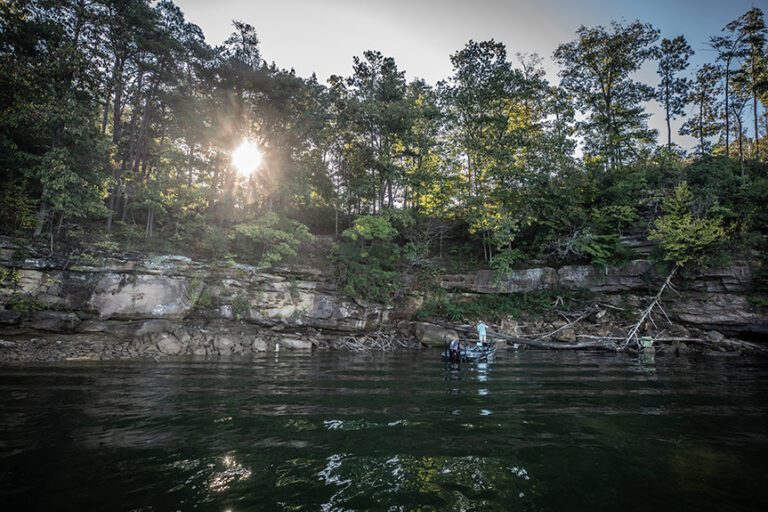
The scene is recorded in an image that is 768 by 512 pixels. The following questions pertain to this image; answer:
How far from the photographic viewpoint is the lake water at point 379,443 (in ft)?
10.6

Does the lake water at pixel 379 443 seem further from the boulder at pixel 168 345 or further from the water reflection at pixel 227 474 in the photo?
the boulder at pixel 168 345

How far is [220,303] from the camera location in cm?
1705

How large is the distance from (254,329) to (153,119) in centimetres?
2007

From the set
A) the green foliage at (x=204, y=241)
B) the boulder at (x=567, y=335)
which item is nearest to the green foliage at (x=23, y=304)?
the green foliage at (x=204, y=241)

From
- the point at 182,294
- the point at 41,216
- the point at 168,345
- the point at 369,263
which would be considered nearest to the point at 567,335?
the point at 369,263

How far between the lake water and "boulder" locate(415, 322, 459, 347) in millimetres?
8467

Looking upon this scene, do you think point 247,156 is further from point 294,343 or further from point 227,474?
point 227,474

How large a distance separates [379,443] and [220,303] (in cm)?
1501

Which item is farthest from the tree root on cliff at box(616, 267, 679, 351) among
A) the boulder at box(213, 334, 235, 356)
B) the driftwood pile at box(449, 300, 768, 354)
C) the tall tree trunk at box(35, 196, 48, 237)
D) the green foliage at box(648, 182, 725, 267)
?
the tall tree trunk at box(35, 196, 48, 237)

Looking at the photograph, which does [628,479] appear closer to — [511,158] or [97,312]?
[97,312]

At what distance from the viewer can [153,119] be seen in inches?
995

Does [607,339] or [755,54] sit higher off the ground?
[755,54]

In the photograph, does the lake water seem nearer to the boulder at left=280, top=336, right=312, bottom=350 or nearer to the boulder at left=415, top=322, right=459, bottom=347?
the boulder at left=280, top=336, right=312, bottom=350

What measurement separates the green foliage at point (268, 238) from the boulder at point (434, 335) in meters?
8.70
